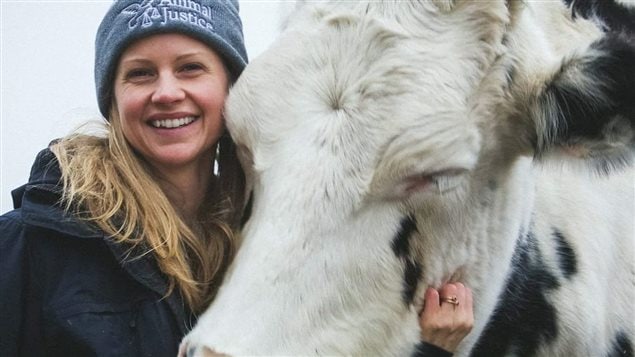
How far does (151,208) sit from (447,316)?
3.59 feet

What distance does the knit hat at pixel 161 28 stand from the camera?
312 centimetres

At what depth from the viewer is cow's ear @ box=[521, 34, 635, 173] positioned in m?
2.59

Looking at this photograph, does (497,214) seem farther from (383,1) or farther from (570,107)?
(383,1)

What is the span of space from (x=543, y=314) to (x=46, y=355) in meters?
1.76

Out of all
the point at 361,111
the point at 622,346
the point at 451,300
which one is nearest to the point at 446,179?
the point at 361,111

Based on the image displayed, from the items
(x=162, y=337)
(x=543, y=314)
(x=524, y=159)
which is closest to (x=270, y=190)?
(x=162, y=337)

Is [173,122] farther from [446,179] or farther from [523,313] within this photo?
[523,313]

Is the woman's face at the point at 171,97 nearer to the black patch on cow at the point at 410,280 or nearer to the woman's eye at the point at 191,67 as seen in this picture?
the woman's eye at the point at 191,67

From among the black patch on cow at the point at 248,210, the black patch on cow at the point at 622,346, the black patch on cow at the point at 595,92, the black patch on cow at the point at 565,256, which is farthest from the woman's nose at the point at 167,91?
the black patch on cow at the point at 622,346

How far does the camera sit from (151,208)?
307 centimetres

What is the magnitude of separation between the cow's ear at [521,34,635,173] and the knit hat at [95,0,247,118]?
3.86ft

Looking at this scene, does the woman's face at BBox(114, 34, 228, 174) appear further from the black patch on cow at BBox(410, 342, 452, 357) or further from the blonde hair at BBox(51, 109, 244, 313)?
the black patch on cow at BBox(410, 342, 452, 357)

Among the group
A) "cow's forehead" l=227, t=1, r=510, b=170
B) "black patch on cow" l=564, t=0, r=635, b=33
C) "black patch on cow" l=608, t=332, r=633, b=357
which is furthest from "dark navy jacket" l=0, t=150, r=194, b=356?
"black patch on cow" l=564, t=0, r=635, b=33

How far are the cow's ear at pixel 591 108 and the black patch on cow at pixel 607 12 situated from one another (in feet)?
2.14
